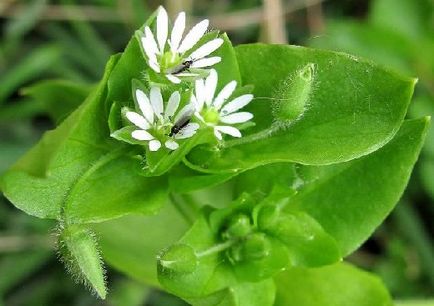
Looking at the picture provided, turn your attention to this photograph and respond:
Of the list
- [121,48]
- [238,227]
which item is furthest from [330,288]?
[121,48]

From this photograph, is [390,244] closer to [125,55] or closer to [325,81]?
[325,81]

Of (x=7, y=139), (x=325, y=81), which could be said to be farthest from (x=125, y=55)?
(x=7, y=139)

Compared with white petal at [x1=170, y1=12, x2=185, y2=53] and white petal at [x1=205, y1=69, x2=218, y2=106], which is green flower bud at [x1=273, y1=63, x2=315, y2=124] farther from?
white petal at [x1=170, y1=12, x2=185, y2=53]

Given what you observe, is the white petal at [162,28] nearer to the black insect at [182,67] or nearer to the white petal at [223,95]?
the black insect at [182,67]

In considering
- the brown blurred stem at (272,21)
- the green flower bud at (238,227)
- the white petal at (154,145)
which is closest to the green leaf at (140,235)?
the green flower bud at (238,227)

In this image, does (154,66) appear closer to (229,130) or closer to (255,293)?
(229,130)
